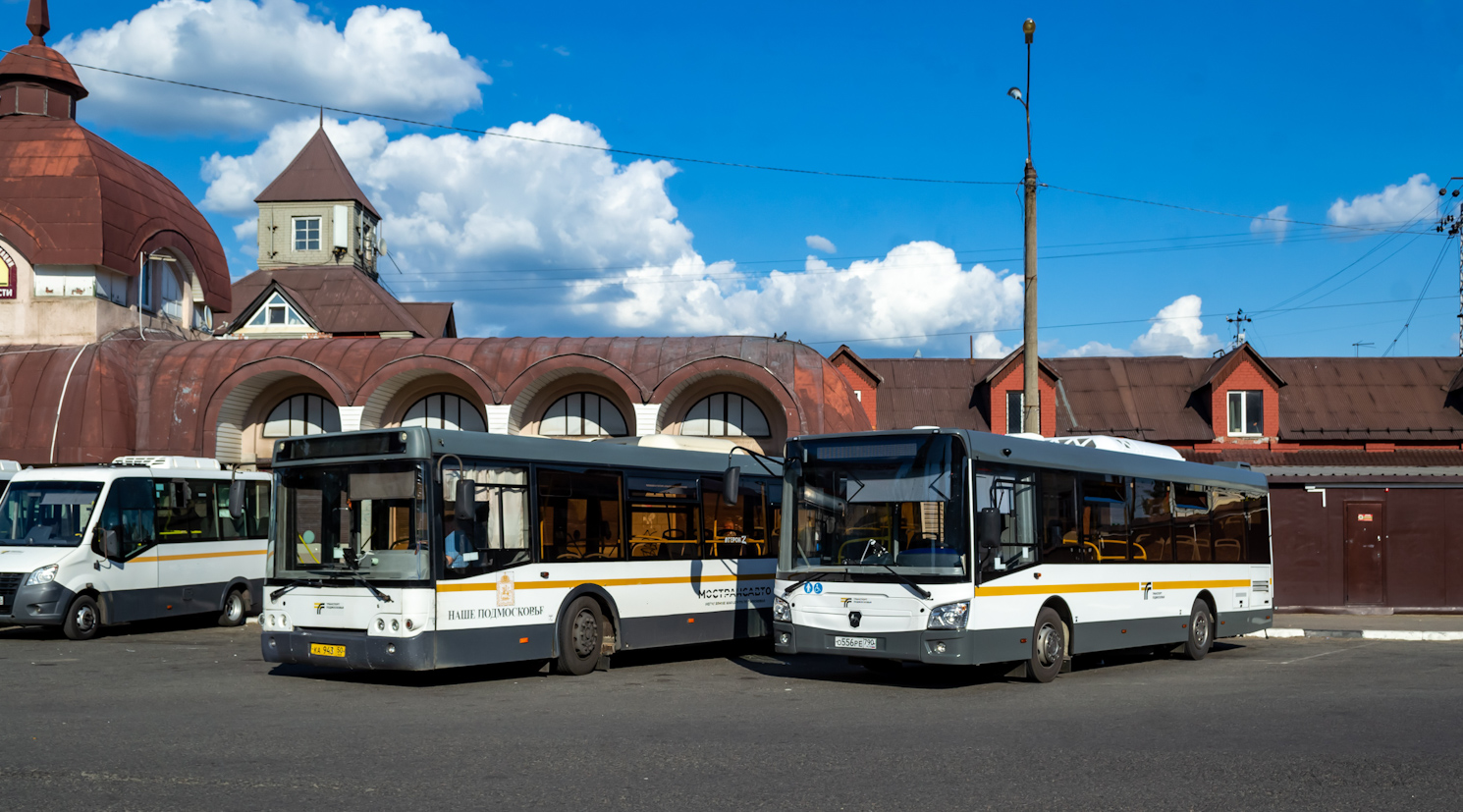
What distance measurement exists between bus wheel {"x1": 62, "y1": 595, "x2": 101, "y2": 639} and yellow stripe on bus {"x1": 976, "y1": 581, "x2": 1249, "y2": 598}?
13.1 m

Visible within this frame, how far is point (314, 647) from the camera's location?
12695 millimetres

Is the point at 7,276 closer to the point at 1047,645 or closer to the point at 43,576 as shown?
the point at 43,576

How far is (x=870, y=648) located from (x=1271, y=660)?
662cm

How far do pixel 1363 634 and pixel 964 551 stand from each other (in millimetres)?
10954

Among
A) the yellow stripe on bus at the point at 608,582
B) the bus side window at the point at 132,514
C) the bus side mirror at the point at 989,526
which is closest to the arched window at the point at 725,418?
the bus side window at the point at 132,514

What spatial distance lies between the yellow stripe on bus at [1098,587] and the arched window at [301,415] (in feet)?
79.1

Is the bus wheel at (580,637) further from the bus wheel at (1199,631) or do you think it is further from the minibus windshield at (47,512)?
the minibus windshield at (47,512)

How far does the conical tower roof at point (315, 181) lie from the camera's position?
7375cm

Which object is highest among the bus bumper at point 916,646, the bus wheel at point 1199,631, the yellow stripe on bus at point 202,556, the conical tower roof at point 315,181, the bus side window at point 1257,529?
the conical tower roof at point 315,181

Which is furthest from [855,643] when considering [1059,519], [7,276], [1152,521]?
[7,276]

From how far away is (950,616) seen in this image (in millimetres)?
12258

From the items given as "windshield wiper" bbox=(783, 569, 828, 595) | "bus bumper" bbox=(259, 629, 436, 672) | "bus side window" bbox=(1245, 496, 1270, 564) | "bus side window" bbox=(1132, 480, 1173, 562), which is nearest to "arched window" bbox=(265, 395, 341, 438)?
"bus bumper" bbox=(259, 629, 436, 672)

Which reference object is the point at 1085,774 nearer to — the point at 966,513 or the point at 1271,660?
the point at 966,513

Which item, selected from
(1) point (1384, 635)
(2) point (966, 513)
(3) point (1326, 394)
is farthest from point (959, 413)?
(2) point (966, 513)
